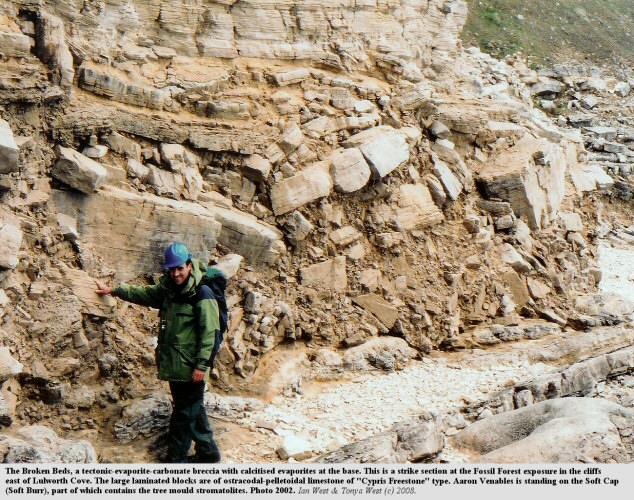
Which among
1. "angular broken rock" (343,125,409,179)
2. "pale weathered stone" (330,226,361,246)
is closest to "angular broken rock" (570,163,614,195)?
"angular broken rock" (343,125,409,179)

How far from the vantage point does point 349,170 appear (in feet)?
34.8

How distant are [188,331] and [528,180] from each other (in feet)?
24.7

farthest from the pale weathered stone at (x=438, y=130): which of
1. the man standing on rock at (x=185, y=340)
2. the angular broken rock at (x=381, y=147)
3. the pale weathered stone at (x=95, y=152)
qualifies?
the man standing on rock at (x=185, y=340)

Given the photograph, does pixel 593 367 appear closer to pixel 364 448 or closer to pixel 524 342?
pixel 524 342

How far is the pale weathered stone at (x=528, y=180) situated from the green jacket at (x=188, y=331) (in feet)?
22.5

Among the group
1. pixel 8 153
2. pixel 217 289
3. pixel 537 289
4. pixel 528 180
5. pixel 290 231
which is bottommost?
pixel 537 289

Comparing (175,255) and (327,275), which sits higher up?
(175,255)

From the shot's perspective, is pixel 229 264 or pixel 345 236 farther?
pixel 345 236

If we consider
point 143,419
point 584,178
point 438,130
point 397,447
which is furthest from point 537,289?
point 143,419

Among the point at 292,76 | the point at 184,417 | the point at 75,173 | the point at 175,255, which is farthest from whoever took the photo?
the point at 292,76

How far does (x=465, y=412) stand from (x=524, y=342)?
8.21ft

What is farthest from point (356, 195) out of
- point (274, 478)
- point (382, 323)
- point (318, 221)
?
point (274, 478)

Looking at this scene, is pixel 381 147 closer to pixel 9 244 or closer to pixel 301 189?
pixel 301 189

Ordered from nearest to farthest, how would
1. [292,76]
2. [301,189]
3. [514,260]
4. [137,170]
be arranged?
[137,170], [301,189], [292,76], [514,260]
